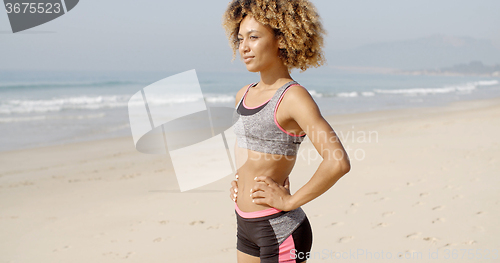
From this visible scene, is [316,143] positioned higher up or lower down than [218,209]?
higher up

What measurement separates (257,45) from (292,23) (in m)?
0.18

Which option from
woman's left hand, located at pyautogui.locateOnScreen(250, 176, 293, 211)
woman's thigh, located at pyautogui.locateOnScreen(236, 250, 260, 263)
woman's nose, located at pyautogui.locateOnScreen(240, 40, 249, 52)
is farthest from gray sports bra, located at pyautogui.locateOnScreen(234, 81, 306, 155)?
woman's thigh, located at pyautogui.locateOnScreen(236, 250, 260, 263)

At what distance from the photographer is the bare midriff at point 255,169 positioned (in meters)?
1.73

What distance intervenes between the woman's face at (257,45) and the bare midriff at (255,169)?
41 cm

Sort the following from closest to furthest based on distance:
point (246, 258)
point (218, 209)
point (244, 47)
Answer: point (244, 47)
point (246, 258)
point (218, 209)

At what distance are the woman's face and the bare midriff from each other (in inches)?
15.9

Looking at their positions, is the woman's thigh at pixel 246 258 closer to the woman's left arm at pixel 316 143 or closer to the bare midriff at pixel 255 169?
the bare midriff at pixel 255 169

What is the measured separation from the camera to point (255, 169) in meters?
1.77

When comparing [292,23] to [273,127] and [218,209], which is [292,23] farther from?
[218,209]

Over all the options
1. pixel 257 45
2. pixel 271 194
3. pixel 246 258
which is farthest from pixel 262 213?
pixel 257 45

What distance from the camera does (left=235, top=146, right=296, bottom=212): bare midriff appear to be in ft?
5.69

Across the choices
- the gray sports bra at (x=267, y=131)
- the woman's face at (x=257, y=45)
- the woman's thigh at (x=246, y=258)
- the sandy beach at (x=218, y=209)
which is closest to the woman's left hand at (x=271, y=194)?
the gray sports bra at (x=267, y=131)

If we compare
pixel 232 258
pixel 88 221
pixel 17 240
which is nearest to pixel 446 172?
pixel 232 258

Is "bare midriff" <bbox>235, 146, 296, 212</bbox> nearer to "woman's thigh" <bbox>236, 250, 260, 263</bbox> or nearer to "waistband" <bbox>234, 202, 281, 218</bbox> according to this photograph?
"waistband" <bbox>234, 202, 281, 218</bbox>
